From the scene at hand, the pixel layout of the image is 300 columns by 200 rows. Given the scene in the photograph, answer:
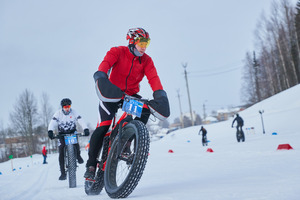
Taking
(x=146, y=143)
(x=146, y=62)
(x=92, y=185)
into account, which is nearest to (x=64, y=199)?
(x=92, y=185)

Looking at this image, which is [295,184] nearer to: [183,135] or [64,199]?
[64,199]

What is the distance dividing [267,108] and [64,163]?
29175mm

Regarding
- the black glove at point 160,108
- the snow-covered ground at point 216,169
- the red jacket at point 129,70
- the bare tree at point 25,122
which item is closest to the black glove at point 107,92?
the black glove at point 160,108

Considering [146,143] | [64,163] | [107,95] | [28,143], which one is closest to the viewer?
[146,143]

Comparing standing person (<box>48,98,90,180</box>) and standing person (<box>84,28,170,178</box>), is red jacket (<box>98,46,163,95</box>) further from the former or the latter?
standing person (<box>48,98,90,180</box>)

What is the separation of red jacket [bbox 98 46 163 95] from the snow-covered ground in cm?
134

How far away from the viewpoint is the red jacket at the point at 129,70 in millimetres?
3339

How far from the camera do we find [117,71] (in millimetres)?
3395

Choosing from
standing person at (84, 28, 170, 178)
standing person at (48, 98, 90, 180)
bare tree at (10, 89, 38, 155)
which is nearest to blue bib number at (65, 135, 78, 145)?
standing person at (48, 98, 90, 180)

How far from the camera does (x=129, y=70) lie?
3.38m

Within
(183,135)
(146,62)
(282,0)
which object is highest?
(282,0)

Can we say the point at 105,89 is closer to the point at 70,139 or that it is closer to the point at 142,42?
the point at 142,42

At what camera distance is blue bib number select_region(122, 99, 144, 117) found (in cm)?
285

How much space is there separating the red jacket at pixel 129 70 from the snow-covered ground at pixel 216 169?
4.41ft
